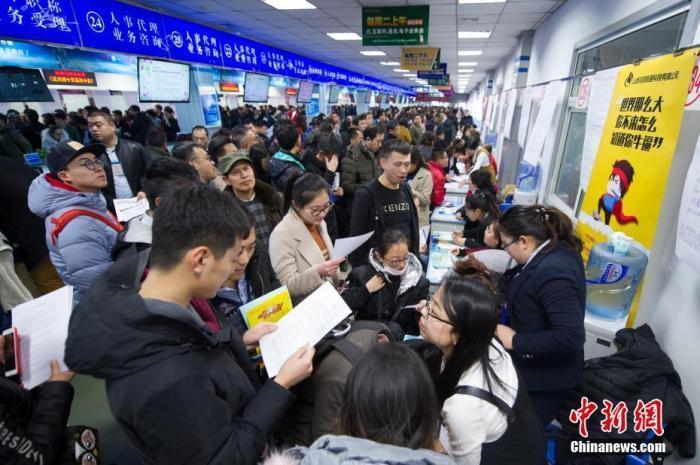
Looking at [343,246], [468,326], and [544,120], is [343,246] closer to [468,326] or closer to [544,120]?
[468,326]

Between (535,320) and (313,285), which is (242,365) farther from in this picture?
(535,320)

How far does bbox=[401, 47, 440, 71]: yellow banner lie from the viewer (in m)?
8.16

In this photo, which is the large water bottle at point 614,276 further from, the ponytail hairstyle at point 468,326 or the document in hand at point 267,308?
the document in hand at point 267,308

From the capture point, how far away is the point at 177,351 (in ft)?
2.97

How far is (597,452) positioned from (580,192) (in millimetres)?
2143

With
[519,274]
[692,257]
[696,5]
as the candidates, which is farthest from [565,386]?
[696,5]

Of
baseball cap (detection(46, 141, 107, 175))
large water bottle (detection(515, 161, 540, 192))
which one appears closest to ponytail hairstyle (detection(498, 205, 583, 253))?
baseball cap (detection(46, 141, 107, 175))

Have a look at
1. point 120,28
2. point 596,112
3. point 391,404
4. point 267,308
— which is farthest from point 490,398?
point 120,28

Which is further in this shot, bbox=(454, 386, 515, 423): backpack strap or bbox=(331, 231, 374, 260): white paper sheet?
bbox=(331, 231, 374, 260): white paper sheet

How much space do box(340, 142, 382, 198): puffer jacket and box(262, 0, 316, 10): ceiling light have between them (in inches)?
109

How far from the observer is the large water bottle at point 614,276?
2141 mm

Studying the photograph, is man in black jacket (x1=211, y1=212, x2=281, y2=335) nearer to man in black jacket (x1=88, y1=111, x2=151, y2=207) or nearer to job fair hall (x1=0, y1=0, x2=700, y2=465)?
job fair hall (x1=0, y1=0, x2=700, y2=465)

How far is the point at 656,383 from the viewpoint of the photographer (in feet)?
5.85

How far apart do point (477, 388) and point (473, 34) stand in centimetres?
802
